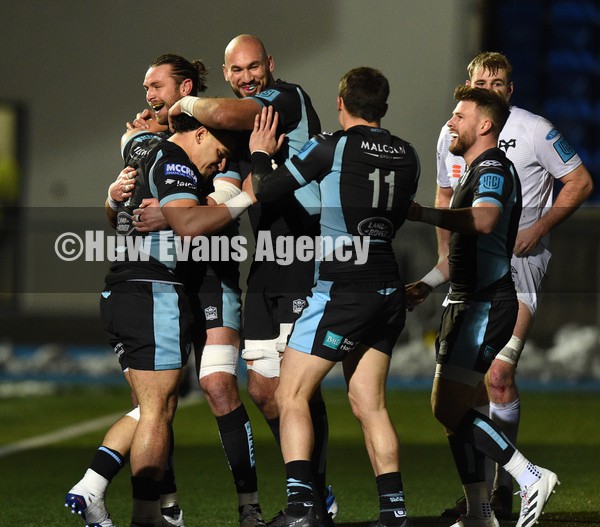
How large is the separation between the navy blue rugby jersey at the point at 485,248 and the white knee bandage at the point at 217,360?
1031mm

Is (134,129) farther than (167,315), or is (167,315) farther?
(134,129)

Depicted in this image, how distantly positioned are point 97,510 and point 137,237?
1.13 meters

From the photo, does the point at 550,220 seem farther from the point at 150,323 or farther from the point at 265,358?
the point at 150,323

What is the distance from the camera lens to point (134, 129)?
206 inches

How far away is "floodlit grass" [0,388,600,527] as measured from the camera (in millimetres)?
5641

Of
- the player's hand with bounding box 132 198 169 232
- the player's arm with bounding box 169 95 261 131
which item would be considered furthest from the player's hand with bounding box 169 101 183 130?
the player's hand with bounding box 132 198 169 232

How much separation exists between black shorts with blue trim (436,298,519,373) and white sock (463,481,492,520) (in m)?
0.50

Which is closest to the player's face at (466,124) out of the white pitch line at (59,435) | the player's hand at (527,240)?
the player's hand at (527,240)

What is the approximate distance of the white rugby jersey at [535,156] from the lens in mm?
5680

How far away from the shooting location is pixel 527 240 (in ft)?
18.2

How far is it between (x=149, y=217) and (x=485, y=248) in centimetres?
144

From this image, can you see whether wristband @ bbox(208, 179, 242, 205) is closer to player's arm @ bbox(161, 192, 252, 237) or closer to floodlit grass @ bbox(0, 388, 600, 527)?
player's arm @ bbox(161, 192, 252, 237)

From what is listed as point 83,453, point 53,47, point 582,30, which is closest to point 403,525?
point 83,453

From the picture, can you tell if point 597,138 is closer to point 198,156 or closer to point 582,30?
point 582,30
